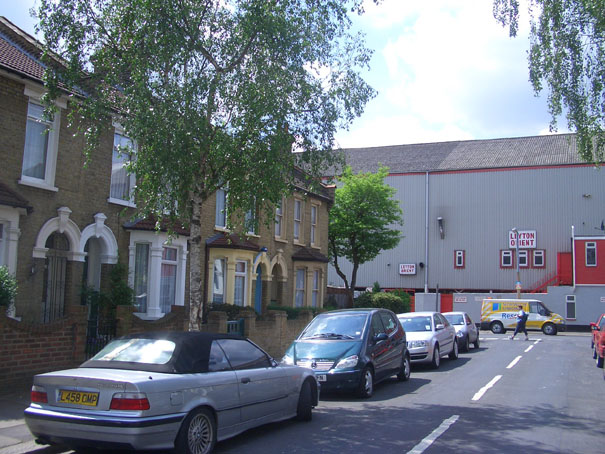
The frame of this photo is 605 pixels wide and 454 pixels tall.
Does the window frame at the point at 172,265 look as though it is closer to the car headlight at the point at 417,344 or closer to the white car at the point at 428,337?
the white car at the point at 428,337

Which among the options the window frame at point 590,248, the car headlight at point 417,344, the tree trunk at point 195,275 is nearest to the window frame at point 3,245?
the tree trunk at point 195,275

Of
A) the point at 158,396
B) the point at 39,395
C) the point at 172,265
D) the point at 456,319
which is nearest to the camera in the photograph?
the point at 158,396

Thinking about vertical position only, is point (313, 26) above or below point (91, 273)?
above

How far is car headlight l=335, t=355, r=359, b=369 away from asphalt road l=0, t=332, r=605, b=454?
65 centimetres

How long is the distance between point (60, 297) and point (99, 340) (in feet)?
8.90

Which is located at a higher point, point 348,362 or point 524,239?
point 524,239

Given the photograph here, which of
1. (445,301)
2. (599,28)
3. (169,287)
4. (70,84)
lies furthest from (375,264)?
(70,84)

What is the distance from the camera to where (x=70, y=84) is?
38.8ft

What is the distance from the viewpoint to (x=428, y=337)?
629 inches

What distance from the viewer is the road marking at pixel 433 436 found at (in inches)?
283

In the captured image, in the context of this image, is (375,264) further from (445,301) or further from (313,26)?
(313,26)

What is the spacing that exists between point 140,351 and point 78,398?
973mm

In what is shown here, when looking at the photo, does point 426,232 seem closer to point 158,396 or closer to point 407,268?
point 407,268

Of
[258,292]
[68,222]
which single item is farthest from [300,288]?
[68,222]
